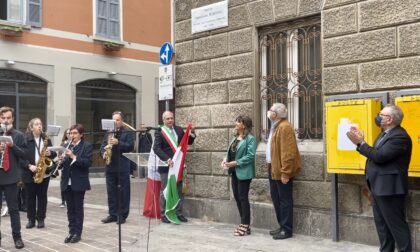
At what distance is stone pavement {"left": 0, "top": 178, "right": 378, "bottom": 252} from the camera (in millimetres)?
6496

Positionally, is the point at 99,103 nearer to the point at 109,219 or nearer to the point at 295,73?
the point at 109,219

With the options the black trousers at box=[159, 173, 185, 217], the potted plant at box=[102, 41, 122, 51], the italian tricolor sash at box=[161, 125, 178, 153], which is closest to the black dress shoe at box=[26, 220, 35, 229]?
the black trousers at box=[159, 173, 185, 217]

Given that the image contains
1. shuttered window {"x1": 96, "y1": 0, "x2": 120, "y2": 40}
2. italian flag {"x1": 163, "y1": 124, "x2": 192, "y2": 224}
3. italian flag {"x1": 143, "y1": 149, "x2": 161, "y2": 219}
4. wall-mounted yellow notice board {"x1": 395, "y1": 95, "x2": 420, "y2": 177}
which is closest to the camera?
wall-mounted yellow notice board {"x1": 395, "y1": 95, "x2": 420, "y2": 177}

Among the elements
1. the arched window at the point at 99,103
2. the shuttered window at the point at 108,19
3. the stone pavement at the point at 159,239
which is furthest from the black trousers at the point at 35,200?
the shuttered window at the point at 108,19

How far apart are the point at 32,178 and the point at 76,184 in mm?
1742

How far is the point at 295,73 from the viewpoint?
7.47 meters

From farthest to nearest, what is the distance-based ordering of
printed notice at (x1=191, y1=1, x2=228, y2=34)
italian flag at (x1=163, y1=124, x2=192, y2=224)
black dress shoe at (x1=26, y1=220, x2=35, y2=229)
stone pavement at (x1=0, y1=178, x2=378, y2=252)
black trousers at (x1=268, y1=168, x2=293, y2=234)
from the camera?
printed notice at (x1=191, y1=1, x2=228, y2=34), black dress shoe at (x1=26, y1=220, x2=35, y2=229), italian flag at (x1=163, y1=124, x2=192, y2=224), black trousers at (x1=268, y1=168, x2=293, y2=234), stone pavement at (x1=0, y1=178, x2=378, y2=252)

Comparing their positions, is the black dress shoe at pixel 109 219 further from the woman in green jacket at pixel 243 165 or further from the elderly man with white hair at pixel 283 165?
the elderly man with white hair at pixel 283 165

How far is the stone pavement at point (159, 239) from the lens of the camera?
6.50 meters

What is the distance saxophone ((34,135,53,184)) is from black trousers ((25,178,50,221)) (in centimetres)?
15

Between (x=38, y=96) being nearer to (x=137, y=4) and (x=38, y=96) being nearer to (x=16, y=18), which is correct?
(x=16, y=18)

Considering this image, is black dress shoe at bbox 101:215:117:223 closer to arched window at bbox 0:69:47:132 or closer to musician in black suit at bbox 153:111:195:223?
musician in black suit at bbox 153:111:195:223

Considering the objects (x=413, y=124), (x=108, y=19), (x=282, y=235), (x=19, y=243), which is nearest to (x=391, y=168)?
(x=413, y=124)

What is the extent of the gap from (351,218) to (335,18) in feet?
8.66
